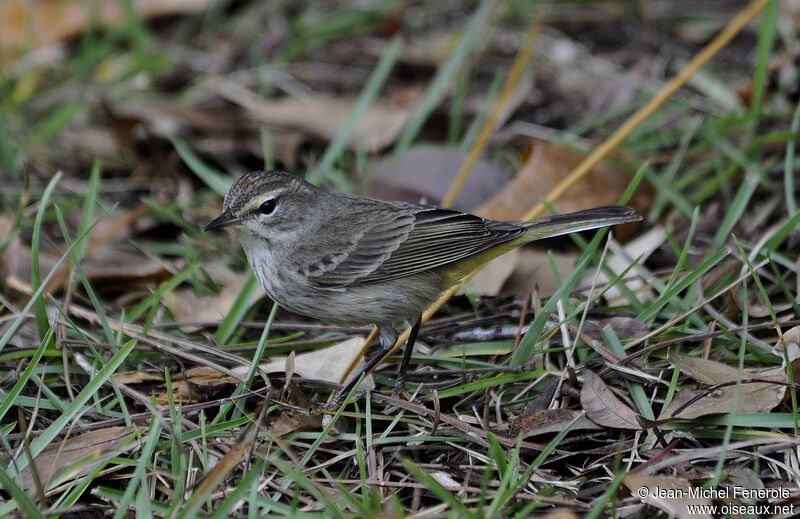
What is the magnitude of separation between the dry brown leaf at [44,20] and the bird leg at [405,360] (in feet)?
16.1

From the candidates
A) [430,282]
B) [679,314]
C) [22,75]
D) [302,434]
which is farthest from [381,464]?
Answer: [22,75]

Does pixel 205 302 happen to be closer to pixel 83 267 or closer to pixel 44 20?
pixel 83 267

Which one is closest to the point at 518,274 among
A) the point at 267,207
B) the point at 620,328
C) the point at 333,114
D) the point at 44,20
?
the point at 620,328

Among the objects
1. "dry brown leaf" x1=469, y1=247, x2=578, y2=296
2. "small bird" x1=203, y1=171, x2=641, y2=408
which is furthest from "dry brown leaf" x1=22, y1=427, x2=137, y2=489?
"dry brown leaf" x1=469, y1=247, x2=578, y2=296

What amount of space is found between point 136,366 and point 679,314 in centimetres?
262

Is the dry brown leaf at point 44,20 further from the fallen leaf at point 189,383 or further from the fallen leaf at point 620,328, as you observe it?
the fallen leaf at point 620,328

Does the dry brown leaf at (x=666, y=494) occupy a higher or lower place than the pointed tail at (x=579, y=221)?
lower

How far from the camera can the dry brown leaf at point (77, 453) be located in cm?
364

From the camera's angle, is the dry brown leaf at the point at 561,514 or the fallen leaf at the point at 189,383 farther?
the fallen leaf at the point at 189,383

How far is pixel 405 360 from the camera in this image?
4441mm

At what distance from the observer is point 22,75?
746cm

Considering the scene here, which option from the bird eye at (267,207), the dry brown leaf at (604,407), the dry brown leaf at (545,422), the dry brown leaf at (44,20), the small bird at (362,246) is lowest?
the dry brown leaf at (545,422)

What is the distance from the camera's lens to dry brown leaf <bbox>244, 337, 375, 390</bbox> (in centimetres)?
433

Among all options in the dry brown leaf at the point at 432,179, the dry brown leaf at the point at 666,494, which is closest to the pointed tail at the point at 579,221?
the dry brown leaf at the point at 432,179
